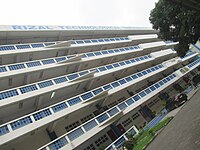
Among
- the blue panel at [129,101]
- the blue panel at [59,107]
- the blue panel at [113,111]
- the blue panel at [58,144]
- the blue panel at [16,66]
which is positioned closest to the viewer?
the blue panel at [58,144]

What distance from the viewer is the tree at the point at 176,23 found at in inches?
863

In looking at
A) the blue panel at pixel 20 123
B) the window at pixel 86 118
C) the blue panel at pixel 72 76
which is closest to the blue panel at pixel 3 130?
the blue panel at pixel 20 123

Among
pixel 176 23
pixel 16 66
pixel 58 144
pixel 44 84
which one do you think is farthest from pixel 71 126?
pixel 176 23

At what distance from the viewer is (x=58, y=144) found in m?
17.4

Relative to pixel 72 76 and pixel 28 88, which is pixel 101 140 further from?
pixel 28 88

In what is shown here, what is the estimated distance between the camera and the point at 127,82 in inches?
1156

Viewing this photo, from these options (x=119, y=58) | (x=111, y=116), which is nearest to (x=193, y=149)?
(x=111, y=116)

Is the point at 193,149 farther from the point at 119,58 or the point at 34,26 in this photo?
the point at 119,58

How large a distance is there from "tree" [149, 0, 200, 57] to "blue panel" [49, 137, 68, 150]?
19.2m

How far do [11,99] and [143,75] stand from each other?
22.5 metres

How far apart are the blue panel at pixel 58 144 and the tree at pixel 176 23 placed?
19.2m

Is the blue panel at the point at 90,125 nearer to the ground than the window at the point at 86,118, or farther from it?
nearer to the ground

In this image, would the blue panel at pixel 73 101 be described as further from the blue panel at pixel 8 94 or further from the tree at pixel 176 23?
the tree at pixel 176 23

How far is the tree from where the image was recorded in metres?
21.9
